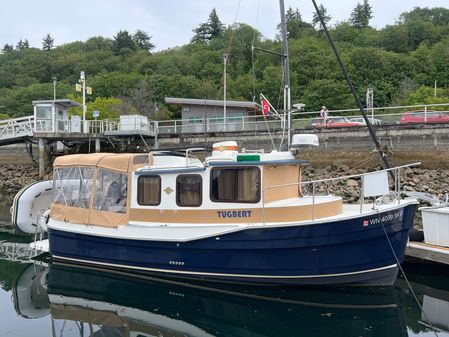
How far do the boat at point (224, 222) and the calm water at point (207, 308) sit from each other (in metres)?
0.34

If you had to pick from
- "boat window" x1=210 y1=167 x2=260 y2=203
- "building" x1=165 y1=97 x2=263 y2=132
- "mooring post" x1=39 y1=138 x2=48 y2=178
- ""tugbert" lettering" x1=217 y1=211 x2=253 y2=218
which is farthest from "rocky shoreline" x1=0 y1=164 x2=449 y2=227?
"building" x1=165 y1=97 x2=263 y2=132

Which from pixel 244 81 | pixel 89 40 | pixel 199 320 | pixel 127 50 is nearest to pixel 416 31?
pixel 244 81

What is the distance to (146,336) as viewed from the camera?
280 inches

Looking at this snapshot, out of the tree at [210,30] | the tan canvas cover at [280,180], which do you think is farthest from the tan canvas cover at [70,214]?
the tree at [210,30]

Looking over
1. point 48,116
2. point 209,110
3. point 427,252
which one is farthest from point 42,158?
point 427,252

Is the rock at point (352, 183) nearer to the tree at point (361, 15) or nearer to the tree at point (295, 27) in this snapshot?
the tree at point (295, 27)

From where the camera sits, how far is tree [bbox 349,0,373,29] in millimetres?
90500

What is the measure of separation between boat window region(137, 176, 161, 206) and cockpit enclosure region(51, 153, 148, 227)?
317 millimetres

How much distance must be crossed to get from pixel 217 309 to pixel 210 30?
9344cm

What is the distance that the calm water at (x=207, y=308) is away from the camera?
290 inches

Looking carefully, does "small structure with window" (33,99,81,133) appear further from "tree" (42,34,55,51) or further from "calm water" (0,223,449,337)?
"tree" (42,34,55,51)

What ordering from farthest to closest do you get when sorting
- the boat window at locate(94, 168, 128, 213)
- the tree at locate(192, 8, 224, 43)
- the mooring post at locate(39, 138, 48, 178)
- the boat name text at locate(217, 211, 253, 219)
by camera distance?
1. the tree at locate(192, 8, 224, 43)
2. the mooring post at locate(39, 138, 48, 178)
3. the boat window at locate(94, 168, 128, 213)
4. the boat name text at locate(217, 211, 253, 219)

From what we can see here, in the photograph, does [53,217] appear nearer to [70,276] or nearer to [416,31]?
[70,276]

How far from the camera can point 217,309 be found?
26.8 feet
